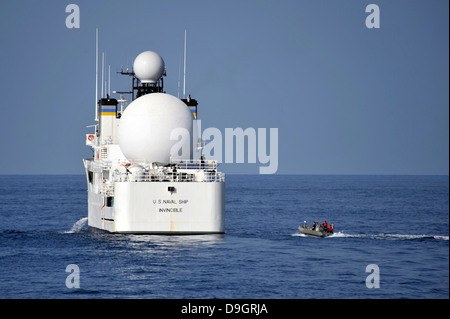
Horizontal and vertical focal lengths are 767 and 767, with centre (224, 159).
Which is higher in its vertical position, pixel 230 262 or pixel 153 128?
pixel 153 128

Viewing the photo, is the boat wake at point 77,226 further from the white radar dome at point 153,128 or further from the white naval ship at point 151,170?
the white radar dome at point 153,128

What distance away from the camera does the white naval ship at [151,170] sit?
4566 centimetres

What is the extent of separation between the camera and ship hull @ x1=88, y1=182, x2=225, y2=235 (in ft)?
150

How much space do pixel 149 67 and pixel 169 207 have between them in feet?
59.4

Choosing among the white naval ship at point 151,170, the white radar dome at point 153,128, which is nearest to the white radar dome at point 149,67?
the white naval ship at point 151,170

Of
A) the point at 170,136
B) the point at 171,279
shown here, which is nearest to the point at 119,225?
the point at 170,136

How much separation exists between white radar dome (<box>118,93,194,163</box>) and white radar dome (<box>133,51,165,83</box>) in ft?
29.3

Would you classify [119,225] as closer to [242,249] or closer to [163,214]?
[163,214]

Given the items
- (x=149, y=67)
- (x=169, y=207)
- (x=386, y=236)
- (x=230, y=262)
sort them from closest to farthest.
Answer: (x=230, y=262) < (x=169, y=207) < (x=386, y=236) < (x=149, y=67)

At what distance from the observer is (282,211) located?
79938 millimetres

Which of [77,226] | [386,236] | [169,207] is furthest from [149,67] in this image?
[386,236]

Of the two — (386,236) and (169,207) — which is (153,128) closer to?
(169,207)

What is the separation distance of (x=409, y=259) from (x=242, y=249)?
31.0ft

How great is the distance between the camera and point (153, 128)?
5028cm
